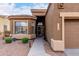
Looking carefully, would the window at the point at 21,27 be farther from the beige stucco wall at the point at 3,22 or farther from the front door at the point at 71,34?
the front door at the point at 71,34

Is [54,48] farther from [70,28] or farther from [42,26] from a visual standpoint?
[42,26]

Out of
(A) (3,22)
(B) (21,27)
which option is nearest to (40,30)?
(B) (21,27)

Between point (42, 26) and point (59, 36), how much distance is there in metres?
14.3

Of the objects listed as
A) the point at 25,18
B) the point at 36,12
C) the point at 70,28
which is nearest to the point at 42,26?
the point at 36,12

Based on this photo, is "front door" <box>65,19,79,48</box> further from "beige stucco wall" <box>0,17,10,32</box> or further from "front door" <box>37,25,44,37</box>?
"front door" <box>37,25,44,37</box>

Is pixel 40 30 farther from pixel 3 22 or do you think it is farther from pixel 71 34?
pixel 71 34

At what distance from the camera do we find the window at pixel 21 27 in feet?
58.8

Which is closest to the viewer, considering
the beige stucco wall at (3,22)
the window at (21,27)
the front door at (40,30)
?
the window at (21,27)

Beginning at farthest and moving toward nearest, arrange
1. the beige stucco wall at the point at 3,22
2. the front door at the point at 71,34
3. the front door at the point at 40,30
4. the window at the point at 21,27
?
the front door at the point at 40,30 → the beige stucco wall at the point at 3,22 → the window at the point at 21,27 → the front door at the point at 71,34

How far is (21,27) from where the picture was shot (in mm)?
18266

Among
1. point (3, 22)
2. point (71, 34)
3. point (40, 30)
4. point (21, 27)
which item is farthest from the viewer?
point (40, 30)

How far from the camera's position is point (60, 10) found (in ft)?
27.9

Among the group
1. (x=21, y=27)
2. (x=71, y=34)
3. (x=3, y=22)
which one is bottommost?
(x=71, y=34)

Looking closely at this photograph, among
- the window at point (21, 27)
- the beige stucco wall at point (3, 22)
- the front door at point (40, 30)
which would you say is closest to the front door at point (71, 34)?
the window at point (21, 27)
